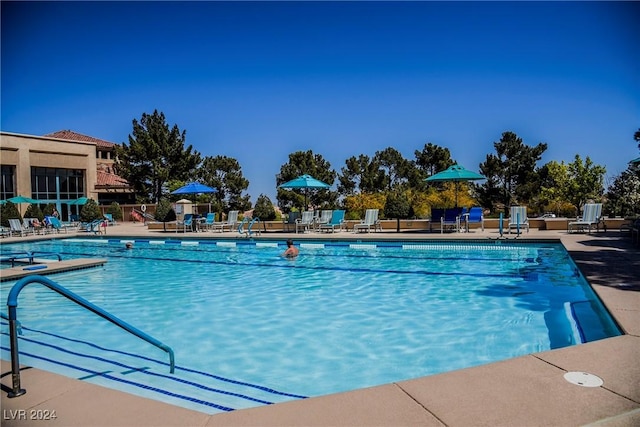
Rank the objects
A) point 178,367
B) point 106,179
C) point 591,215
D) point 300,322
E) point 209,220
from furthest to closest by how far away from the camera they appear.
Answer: point 106,179 → point 209,220 → point 591,215 → point 300,322 → point 178,367

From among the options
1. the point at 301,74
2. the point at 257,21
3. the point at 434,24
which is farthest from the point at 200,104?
the point at 434,24

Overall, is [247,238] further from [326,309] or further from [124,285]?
[326,309]

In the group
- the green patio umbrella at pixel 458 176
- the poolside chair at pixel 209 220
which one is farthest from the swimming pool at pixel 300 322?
the poolside chair at pixel 209 220

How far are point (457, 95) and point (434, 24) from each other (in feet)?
31.2

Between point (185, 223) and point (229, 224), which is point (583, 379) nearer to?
point (229, 224)

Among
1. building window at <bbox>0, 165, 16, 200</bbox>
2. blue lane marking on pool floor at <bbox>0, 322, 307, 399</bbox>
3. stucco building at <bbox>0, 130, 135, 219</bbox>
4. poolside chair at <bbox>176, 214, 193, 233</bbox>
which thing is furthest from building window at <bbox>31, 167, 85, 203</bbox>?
blue lane marking on pool floor at <bbox>0, 322, 307, 399</bbox>

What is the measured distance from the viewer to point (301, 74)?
18578 millimetres

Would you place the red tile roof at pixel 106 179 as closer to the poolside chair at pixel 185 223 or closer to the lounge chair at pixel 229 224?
the poolside chair at pixel 185 223

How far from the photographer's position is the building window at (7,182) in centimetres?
2988

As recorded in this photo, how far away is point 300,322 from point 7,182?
32626mm

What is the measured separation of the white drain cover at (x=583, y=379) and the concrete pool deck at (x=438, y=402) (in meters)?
0.04

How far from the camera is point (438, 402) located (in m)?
2.45

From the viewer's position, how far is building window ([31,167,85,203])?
3192 cm

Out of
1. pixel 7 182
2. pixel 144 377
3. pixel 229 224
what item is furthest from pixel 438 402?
pixel 7 182
